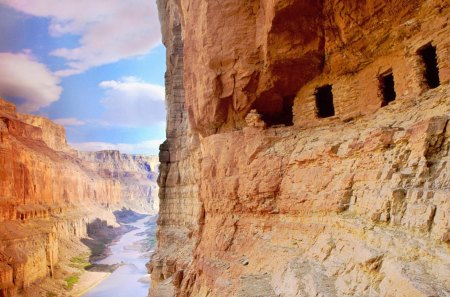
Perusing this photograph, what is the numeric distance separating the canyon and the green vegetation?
1.46 meters

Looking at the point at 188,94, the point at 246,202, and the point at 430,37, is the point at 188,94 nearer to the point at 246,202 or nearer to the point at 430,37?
the point at 246,202

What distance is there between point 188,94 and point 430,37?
9210 mm

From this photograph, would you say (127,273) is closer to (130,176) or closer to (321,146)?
(321,146)

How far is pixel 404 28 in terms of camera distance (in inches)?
331

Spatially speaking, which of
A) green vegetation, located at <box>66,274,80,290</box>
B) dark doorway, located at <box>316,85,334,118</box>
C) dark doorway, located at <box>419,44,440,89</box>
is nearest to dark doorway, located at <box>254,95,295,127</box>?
dark doorway, located at <box>316,85,334,118</box>

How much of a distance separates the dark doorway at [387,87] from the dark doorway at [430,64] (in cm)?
93

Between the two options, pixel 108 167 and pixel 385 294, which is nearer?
pixel 385 294

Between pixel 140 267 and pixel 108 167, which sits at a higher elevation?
pixel 108 167

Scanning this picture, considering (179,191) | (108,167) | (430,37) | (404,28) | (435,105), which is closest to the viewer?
(435,105)

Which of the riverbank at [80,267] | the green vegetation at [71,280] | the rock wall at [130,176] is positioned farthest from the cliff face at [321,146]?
the rock wall at [130,176]

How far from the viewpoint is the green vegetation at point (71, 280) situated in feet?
126

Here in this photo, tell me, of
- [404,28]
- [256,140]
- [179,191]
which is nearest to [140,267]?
[179,191]

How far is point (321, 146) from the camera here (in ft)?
29.6

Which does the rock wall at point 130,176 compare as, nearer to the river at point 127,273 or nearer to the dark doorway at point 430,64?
the river at point 127,273
